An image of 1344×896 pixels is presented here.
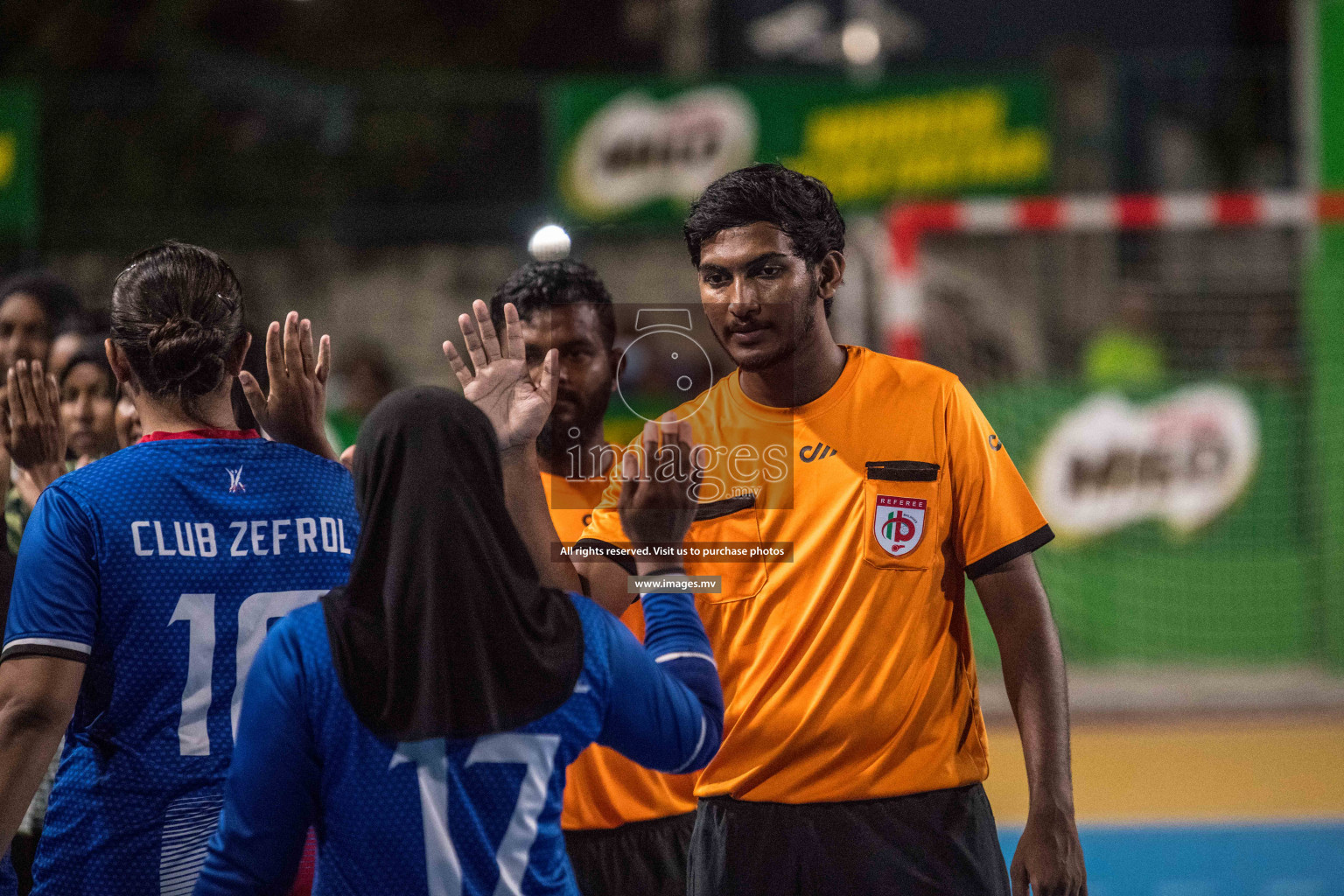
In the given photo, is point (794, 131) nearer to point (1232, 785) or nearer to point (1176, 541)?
point (1176, 541)

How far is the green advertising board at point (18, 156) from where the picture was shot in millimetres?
10398

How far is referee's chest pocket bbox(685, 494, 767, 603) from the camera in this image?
9.20 ft

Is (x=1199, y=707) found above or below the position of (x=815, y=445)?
below

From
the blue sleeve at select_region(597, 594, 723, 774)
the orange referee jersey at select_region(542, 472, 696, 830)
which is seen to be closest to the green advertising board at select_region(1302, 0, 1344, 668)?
the orange referee jersey at select_region(542, 472, 696, 830)

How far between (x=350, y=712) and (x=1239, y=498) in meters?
9.30

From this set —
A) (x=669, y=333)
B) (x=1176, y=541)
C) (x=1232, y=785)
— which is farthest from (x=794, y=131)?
(x=669, y=333)

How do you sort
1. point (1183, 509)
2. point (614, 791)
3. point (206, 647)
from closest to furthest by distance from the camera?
1. point (206, 647)
2. point (614, 791)
3. point (1183, 509)

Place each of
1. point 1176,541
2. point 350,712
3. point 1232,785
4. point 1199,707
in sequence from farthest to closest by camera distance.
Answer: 1. point 1176,541
2. point 1199,707
3. point 1232,785
4. point 350,712

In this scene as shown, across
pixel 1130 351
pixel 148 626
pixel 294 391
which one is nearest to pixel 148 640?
pixel 148 626

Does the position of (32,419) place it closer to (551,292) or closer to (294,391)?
(294,391)

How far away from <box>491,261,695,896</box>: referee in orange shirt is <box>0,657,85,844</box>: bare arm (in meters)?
1.11

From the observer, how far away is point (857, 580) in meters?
2.72

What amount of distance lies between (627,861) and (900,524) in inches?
44.4

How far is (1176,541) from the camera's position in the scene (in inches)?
394
